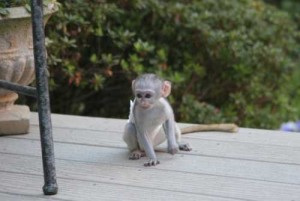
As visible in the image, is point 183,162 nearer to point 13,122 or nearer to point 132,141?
point 132,141

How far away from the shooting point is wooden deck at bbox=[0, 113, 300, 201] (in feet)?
9.08

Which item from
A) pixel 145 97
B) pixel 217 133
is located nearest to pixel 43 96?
pixel 145 97

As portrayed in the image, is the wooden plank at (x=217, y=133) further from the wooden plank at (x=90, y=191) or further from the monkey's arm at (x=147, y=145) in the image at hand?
the wooden plank at (x=90, y=191)

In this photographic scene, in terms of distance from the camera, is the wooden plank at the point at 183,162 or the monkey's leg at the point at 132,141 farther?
the monkey's leg at the point at 132,141

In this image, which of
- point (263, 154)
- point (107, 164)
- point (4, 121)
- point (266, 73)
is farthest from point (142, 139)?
point (266, 73)

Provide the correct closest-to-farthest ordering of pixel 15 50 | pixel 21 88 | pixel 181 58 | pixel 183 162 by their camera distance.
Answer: pixel 21 88 < pixel 183 162 < pixel 15 50 < pixel 181 58

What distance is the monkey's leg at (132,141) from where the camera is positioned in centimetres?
321

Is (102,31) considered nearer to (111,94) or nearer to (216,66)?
(111,94)

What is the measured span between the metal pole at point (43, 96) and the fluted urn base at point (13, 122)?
0.93 metres

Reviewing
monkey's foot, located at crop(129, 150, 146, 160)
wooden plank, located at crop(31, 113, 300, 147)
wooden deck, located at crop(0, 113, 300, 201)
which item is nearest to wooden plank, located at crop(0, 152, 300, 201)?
wooden deck, located at crop(0, 113, 300, 201)

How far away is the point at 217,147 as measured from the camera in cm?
345

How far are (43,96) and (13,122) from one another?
977 mm

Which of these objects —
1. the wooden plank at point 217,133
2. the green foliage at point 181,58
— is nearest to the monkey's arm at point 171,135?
the wooden plank at point 217,133

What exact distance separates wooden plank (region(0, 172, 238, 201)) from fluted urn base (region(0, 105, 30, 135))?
2.28 ft
